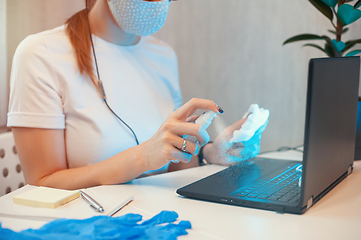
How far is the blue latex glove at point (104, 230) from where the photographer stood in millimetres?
411

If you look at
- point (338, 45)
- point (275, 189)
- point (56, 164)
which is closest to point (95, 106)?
point (56, 164)

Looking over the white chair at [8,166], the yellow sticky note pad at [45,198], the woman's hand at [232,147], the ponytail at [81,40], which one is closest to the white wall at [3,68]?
the white chair at [8,166]

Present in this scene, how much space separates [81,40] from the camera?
2.90 feet

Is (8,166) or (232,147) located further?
(8,166)

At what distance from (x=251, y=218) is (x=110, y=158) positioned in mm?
366

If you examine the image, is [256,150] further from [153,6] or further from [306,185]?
[153,6]

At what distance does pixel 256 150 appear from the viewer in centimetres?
84

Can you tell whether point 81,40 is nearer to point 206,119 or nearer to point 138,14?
point 138,14

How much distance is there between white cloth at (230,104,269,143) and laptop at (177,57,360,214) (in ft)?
0.24

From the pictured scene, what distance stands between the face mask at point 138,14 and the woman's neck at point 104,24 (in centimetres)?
4

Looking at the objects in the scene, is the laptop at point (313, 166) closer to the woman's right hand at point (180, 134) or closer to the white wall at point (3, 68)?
the woman's right hand at point (180, 134)

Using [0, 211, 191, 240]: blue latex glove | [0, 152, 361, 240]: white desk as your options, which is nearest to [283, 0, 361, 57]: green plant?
[0, 152, 361, 240]: white desk

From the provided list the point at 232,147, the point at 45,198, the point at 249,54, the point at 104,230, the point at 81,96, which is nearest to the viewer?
the point at 104,230

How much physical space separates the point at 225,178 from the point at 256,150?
179 millimetres
